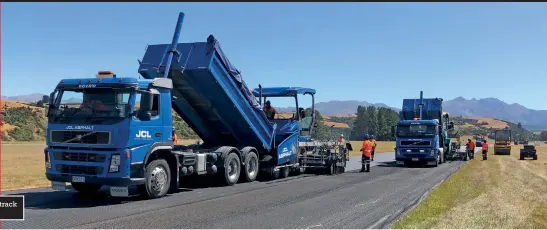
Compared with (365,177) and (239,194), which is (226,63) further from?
(365,177)

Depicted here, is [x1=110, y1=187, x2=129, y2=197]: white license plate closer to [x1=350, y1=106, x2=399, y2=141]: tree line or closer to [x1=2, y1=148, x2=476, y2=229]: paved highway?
[x1=2, y1=148, x2=476, y2=229]: paved highway

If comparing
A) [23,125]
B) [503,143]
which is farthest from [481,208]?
[23,125]

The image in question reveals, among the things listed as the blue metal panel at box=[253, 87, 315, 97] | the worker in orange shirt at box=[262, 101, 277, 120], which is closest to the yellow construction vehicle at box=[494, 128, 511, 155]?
the blue metal panel at box=[253, 87, 315, 97]

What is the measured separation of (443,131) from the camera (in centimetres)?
2755

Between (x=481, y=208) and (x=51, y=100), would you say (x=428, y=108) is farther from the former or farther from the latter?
(x=51, y=100)

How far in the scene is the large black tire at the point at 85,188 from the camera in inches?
445

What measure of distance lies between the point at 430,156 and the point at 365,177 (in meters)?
7.97

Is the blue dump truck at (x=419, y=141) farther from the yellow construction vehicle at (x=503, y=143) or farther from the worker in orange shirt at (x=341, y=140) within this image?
the yellow construction vehicle at (x=503, y=143)

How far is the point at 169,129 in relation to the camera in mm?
11477

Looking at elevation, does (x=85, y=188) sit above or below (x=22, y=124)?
below

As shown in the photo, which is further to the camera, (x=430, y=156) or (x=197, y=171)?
(x=430, y=156)

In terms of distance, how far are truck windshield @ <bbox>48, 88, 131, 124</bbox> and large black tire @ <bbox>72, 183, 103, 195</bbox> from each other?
1.70m

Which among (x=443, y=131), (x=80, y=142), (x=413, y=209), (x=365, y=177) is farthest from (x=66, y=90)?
(x=443, y=131)

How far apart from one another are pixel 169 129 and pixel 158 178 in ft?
3.85
